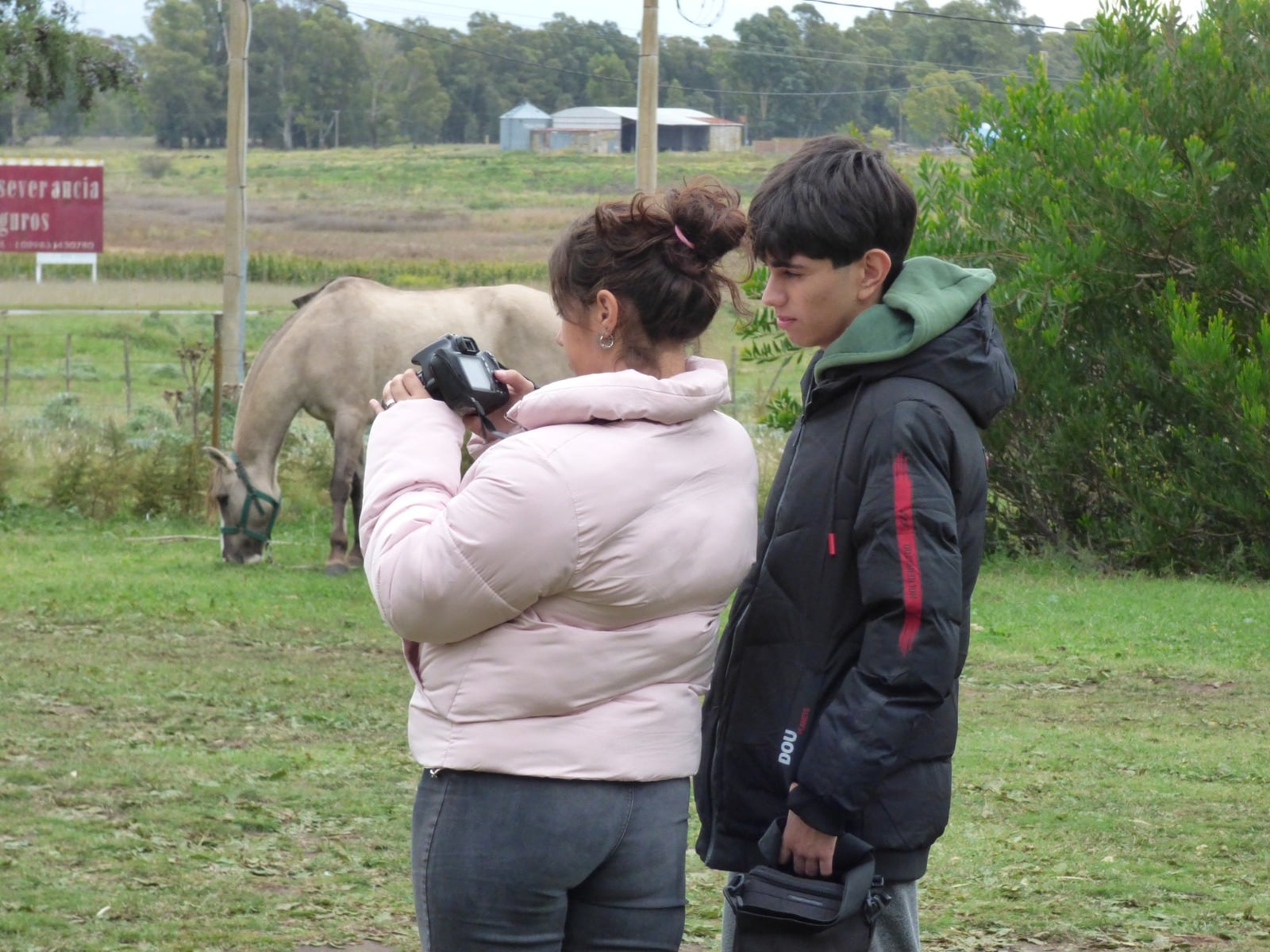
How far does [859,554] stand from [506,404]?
0.59 meters

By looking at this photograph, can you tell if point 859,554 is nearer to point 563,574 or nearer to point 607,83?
point 563,574

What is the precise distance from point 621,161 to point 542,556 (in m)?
58.1

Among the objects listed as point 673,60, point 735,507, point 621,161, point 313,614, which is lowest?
point 313,614

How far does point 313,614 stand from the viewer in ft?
30.8

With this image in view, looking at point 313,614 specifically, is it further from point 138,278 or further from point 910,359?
point 138,278

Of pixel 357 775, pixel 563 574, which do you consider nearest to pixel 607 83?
pixel 357 775

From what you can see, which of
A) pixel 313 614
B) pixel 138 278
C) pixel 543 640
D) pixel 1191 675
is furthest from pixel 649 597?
pixel 138 278

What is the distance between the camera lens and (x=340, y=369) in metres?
11.6

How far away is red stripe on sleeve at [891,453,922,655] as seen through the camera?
211 centimetres

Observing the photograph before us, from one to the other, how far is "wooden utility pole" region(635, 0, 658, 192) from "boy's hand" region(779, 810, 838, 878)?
12.1m

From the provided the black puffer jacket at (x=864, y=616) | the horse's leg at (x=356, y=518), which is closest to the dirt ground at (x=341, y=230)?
the horse's leg at (x=356, y=518)

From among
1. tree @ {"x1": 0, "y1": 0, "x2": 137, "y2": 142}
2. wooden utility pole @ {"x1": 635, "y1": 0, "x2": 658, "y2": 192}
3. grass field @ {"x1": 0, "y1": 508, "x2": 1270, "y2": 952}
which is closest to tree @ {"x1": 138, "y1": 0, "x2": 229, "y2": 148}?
wooden utility pole @ {"x1": 635, "y1": 0, "x2": 658, "y2": 192}

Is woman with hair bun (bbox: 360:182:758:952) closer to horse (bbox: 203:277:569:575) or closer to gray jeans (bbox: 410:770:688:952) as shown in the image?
gray jeans (bbox: 410:770:688:952)

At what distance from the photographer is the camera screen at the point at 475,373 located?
7.55 ft
